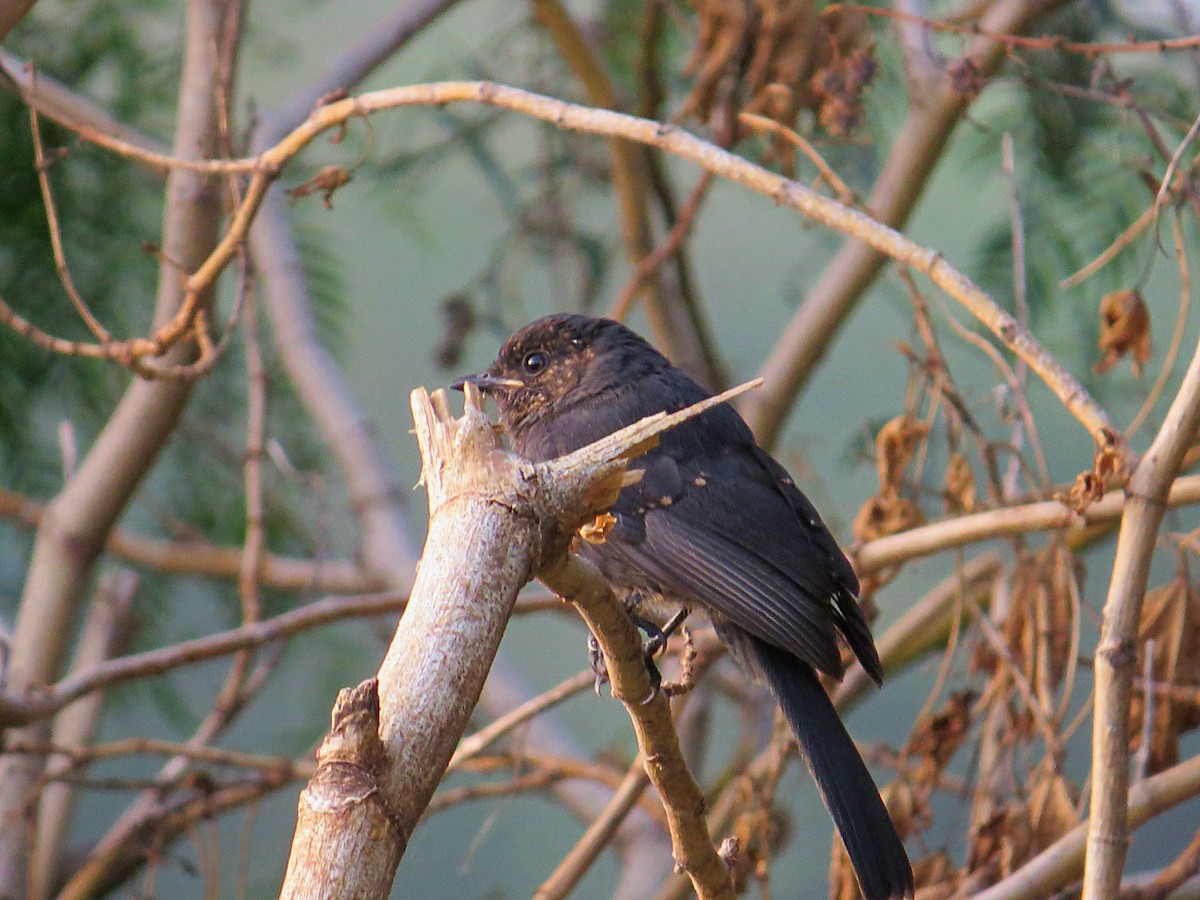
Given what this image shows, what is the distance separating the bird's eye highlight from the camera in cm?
286

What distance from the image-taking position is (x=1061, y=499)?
1790 mm

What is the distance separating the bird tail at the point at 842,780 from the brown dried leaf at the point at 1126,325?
0.79m

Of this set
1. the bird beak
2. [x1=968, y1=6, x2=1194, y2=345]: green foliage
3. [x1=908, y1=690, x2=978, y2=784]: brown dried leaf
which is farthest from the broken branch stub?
[x1=968, y1=6, x2=1194, y2=345]: green foliage

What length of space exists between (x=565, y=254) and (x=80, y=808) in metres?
3.08

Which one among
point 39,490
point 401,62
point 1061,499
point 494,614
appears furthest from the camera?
point 401,62

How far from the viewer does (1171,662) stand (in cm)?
261

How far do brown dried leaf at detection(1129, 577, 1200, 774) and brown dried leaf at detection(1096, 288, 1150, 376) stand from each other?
20.9 inches

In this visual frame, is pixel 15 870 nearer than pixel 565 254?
Yes

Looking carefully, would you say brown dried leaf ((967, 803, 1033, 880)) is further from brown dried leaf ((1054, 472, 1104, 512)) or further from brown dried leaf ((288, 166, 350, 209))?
brown dried leaf ((288, 166, 350, 209))

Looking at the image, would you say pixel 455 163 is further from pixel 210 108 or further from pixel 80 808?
pixel 80 808

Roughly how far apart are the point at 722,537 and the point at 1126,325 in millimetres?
814

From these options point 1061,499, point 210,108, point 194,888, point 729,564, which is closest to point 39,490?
point 194,888

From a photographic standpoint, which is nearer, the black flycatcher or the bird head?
the black flycatcher

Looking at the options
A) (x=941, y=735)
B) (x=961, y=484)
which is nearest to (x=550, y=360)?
(x=961, y=484)
